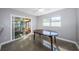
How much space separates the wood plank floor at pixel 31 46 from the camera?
1.82 m

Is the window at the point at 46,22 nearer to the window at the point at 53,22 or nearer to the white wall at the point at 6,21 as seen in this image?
the window at the point at 53,22

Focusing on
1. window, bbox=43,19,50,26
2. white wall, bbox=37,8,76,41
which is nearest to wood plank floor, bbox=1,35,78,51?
white wall, bbox=37,8,76,41

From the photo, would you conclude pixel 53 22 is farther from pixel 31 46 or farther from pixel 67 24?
pixel 31 46

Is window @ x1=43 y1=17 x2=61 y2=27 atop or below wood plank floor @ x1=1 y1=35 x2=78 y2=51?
atop

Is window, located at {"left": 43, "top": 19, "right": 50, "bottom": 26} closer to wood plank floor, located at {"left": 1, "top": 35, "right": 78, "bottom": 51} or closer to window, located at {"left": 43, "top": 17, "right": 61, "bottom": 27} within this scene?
window, located at {"left": 43, "top": 17, "right": 61, "bottom": 27}

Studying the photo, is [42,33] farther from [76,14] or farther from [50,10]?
[76,14]

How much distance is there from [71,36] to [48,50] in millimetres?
572

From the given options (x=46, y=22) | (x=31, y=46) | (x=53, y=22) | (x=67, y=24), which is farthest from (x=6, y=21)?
(x=67, y=24)

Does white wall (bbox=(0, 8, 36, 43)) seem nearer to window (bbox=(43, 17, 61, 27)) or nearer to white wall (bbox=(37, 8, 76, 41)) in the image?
window (bbox=(43, 17, 61, 27))

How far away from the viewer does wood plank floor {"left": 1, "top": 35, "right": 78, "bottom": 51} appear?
182 cm

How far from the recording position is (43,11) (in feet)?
6.07

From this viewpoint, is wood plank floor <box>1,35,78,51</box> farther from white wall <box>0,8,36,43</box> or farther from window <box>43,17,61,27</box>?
window <box>43,17,61,27</box>

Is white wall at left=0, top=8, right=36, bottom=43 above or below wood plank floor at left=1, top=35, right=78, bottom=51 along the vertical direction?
above

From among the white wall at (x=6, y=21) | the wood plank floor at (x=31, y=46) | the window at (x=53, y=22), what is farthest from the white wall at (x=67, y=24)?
the white wall at (x=6, y=21)
